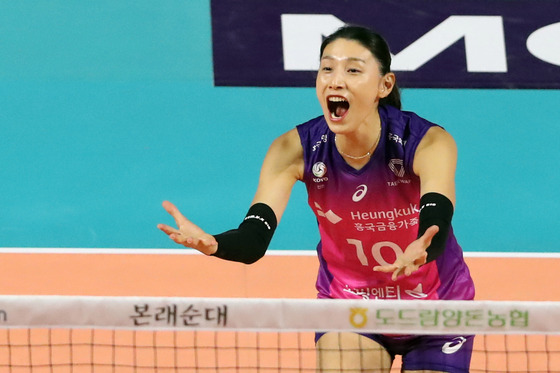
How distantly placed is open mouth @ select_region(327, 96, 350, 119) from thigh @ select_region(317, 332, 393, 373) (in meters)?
1.25

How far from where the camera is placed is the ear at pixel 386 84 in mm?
6527

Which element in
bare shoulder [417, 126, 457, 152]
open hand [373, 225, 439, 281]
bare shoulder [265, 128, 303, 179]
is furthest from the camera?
bare shoulder [265, 128, 303, 179]

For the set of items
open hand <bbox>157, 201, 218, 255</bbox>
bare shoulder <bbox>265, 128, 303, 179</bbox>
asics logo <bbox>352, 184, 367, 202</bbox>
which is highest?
Answer: bare shoulder <bbox>265, 128, 303, 179</bbox>

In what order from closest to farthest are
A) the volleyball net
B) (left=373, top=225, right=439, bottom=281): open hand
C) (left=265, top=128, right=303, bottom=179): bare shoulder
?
(left=373, top=225, right=439, bottom=281): open hand → the volleyball net → (left=265, top=128, right=303, bottom=179): bare shoulder

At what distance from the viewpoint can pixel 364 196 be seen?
636cm

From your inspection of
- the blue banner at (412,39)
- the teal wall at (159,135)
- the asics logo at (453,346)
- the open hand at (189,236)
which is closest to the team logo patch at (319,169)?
the open hand at (189,236)

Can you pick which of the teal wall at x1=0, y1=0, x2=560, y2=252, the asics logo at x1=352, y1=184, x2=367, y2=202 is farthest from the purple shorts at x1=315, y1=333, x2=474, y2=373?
the teal wall at x1=0, y1=0, x2=560, y2=252

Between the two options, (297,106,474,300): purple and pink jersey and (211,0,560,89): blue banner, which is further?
(211,0,560,89): blue banner

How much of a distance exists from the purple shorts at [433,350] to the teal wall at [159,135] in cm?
460

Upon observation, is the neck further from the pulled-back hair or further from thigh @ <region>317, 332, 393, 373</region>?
thigh @ <region>317, 332, 393, 373</region>

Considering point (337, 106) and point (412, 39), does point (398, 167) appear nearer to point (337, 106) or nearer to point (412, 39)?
point (337, 106)

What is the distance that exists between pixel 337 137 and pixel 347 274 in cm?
81

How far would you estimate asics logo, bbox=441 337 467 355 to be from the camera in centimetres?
620

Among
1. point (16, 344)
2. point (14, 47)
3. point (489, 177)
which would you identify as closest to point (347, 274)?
point (16, 344)
